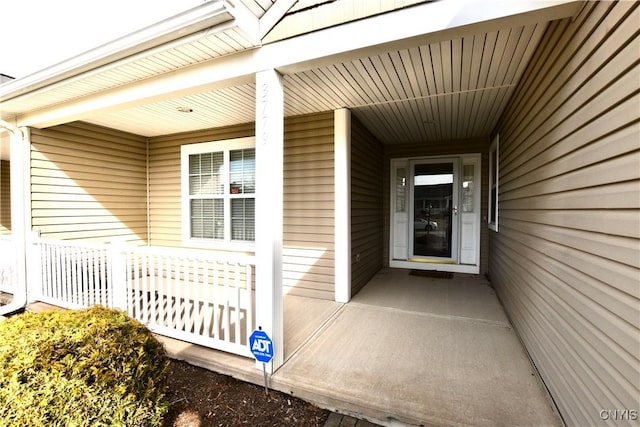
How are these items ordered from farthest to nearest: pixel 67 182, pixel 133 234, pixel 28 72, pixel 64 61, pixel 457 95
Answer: pixel 133 234 < pixel 67 182 < pixel 457 95 < pixel 28 72 < pixel 64 61

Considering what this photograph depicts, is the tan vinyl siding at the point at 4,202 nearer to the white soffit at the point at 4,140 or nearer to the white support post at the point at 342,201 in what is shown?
the white soffit at the point at 4,140

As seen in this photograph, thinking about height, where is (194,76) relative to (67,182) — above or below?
above

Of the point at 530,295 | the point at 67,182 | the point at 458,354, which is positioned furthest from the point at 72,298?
the point at 530,295

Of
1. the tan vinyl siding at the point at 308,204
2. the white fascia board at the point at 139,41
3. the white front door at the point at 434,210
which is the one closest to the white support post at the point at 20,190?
the white fascia board at the point at 139,41

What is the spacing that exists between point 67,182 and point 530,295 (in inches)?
227

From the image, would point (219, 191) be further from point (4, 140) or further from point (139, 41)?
point (4, 140)

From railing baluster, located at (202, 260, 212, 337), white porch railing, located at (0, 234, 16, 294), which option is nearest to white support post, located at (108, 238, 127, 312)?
railing baluster, located at (202, 260, 212, 337)

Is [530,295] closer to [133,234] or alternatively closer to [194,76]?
[194,76]

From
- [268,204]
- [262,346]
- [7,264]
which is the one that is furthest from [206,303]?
[7,264]

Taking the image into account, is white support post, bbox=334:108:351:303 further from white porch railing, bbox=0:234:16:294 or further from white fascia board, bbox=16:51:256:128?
white porch railing, bbox=0:234:16:294

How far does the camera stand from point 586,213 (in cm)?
145

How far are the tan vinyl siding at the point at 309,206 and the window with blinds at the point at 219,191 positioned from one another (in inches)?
26.5

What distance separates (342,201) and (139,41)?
253 cm

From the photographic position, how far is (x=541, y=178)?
2.16 meters
